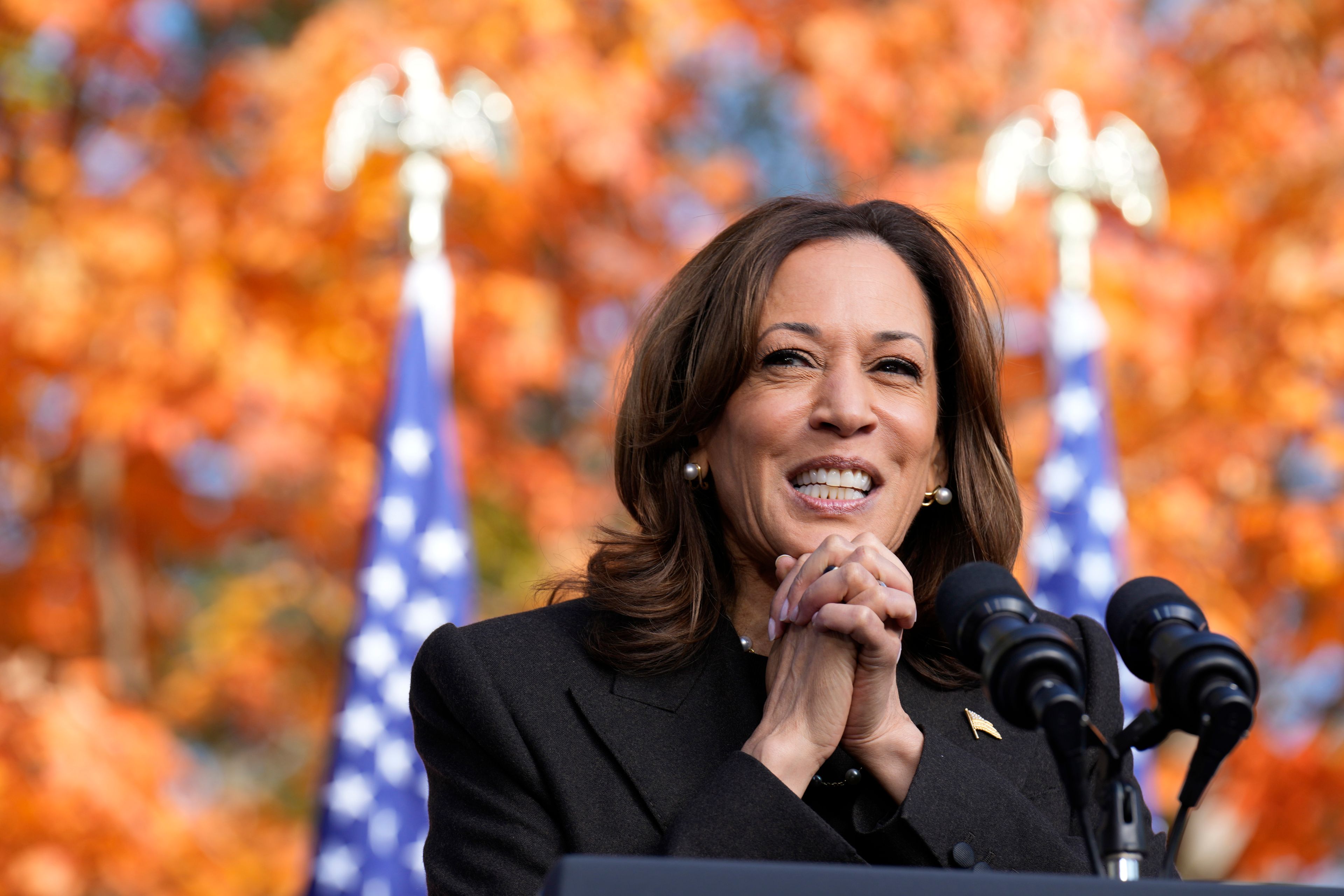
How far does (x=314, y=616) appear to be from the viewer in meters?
7.89

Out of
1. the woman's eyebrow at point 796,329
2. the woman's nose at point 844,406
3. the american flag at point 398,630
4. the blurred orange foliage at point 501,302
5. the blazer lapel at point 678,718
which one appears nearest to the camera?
the blazer lapel at point 678,718

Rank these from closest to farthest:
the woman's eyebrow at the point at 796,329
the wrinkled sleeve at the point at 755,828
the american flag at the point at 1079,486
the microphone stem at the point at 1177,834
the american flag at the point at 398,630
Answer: the microphone stem at the point at 1177,834, the wrinkled sleeve at the point at 755,828, the woman's eyebrow at the point at 796,329, the american flag at the point at 398,630, the american flag at the point at 1079,486

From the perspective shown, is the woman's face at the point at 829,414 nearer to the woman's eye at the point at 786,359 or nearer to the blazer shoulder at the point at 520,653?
the woman's eye at the point at 786,359

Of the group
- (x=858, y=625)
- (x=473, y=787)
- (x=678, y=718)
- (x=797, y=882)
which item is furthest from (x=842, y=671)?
(x=797, y=882)

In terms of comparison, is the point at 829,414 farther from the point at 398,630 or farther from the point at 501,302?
the point at 501,302

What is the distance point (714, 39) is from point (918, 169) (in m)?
1.23

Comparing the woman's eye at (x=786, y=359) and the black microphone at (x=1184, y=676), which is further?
the woman's eye at (x=786, y=359)

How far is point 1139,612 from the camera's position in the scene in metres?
1.75

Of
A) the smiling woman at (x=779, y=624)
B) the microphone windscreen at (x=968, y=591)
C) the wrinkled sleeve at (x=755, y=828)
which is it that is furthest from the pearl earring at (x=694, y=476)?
the microphone windscreen at (x=968, y=591)

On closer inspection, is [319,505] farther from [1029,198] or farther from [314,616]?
[1029,198]

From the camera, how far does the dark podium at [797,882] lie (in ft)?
4.25

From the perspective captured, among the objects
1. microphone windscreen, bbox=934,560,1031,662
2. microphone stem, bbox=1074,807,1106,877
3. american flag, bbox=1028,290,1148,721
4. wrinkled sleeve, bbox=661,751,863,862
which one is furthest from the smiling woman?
american flag, bbox=1028,290,1148,721

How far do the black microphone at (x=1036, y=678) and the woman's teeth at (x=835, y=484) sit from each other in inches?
37.0

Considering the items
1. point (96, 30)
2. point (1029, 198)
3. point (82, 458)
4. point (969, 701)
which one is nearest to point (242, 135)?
point (96, 30)
